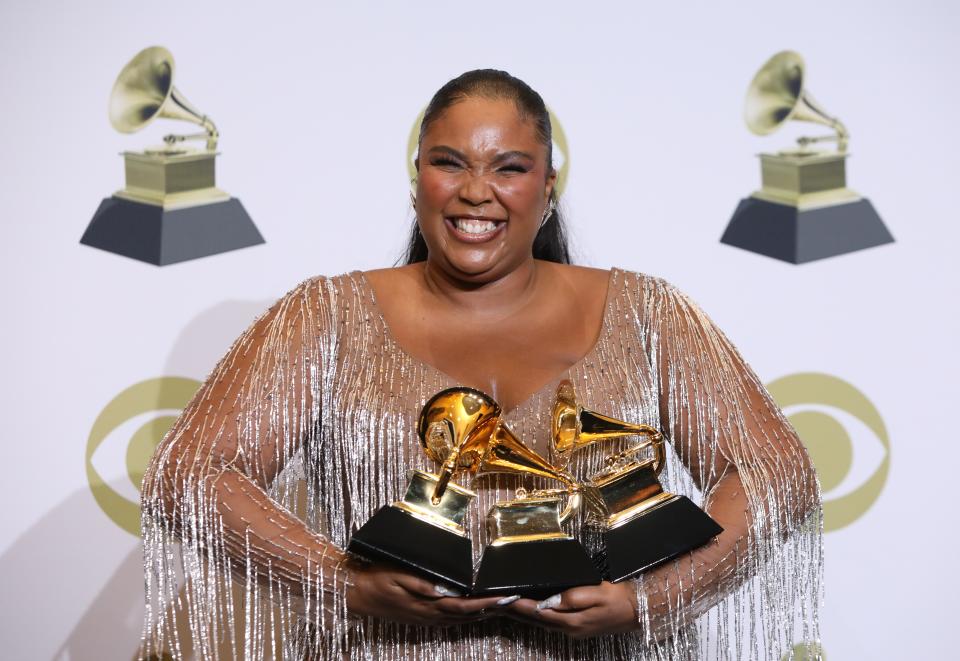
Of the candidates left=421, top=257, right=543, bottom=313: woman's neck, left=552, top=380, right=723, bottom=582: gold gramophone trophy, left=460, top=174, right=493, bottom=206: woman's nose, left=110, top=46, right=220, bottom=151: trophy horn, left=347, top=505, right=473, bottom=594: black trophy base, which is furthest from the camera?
left=110, top=46, right=220, bottom=151: trophy horn

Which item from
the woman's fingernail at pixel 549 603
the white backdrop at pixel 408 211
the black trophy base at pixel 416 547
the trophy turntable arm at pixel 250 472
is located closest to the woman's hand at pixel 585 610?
the woman's fingernail at pixel 549 603

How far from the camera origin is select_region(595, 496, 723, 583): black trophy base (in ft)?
4.75

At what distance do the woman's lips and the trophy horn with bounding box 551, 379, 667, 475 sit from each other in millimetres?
233

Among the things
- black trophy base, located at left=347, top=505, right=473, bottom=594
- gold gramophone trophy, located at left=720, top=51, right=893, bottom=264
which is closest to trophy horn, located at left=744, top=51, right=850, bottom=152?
gold gramophone trophy, located at left=720, top=51, right=893, bottom=264

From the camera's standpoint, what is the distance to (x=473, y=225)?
164 cm

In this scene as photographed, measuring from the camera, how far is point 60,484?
2.25m

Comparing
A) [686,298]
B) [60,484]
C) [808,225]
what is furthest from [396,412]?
[808,225]

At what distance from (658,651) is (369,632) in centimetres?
37

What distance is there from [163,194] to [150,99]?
16 centimetres

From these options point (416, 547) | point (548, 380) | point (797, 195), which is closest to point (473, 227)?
point (548, 380)

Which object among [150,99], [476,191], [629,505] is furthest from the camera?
[150,99]

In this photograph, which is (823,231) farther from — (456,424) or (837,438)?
(456,424)

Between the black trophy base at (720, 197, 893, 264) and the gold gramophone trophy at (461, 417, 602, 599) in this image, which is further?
the black trophy base at (720, 197, 893, 264)

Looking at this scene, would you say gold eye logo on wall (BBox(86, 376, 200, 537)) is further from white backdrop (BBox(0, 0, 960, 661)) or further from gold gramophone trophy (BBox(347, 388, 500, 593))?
gold gramophone trophy (BBox(347, 388, 500, 593))
